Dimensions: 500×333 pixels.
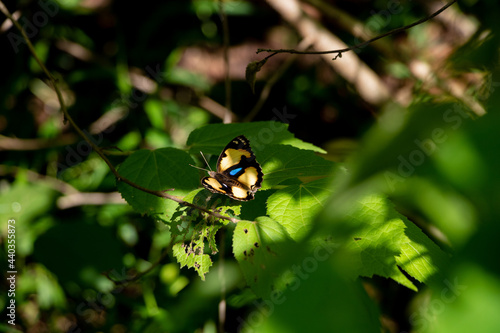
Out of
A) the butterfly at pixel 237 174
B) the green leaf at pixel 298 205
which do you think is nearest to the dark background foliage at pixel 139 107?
the butterfly at pixel 237 174

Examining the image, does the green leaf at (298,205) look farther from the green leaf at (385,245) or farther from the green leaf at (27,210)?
the green leaf at (27,210)

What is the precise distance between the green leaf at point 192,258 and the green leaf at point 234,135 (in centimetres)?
30

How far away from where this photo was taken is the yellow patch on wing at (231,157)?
3.52ft

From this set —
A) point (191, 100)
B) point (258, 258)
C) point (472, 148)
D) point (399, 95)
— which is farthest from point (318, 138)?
point (472, 148)

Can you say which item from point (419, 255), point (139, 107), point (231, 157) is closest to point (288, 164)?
point (231, 157)

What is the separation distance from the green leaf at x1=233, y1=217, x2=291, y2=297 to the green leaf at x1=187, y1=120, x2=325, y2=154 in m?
0.33

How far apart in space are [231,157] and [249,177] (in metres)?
0.14

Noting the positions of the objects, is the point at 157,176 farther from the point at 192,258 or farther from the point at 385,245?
the point at 385,245

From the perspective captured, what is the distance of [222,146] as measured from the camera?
108 cm

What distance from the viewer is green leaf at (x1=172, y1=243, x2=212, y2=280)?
858 mm

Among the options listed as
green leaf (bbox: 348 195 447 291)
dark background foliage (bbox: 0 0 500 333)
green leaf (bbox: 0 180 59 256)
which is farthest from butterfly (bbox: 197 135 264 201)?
green leaf (bbox: 0 180 59 256)

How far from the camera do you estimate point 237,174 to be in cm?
106

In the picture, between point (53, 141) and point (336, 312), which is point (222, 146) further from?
point (53, 141)

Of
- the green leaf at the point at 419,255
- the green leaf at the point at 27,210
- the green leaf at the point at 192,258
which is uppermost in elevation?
the green leaf at the point at 27,210
